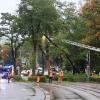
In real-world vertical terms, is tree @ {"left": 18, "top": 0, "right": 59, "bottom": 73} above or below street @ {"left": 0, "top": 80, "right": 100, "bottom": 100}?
above

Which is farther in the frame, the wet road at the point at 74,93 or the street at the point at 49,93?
the wet road at the point at 74,93

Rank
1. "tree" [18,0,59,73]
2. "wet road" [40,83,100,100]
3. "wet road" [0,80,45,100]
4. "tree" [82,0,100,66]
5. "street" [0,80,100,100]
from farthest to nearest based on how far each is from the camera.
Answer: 1. "tree" [18,0,59,73]
2. "tree" [82,0,100,66]
3. "wet road" [40,83,100,100]
4. "street" [0,80,100,100]
5. "wet road" [0,80,45,100]

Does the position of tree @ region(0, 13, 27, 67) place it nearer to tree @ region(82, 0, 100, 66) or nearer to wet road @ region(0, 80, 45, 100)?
tree @ region(82, 0, 100, 66)

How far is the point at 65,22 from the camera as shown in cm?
8169

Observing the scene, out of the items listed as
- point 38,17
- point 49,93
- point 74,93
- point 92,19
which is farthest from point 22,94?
point 38,17

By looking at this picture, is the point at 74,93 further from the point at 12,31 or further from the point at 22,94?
the point at 12,31

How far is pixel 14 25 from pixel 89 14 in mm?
14978

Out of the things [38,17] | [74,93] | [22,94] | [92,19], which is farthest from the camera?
[38,17]

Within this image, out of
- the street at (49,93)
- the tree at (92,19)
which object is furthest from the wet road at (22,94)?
the tree at (92,19)

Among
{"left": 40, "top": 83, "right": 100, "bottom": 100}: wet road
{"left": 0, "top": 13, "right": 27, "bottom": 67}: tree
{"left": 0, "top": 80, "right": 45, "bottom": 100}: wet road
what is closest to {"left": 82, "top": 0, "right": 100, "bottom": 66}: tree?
{"left": 0, "top": 13, "right": 27, "bottom": 67}: tree

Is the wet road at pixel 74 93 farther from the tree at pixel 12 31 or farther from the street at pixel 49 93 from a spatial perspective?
the tree at pixel 12 31

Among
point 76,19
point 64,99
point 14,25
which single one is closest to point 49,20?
point 14,25

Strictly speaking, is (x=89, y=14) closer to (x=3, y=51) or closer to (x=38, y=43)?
(x=38, y=43)

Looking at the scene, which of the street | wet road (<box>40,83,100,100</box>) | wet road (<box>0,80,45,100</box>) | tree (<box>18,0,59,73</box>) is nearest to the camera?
wet road (<box>0,80,45,100</box>)
